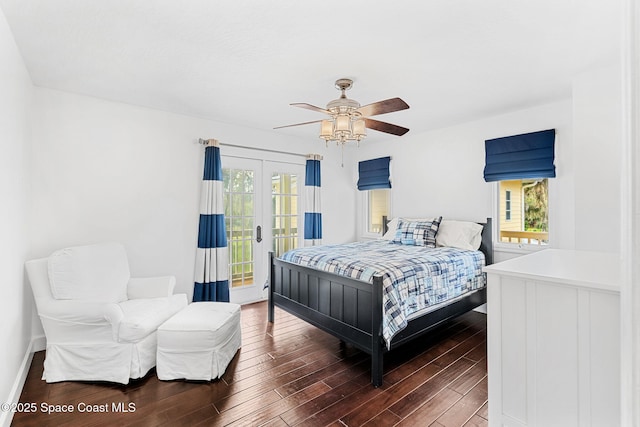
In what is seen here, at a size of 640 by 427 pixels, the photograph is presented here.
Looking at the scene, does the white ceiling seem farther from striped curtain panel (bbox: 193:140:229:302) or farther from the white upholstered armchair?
the white upholstered armchair

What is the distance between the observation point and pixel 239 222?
433cm

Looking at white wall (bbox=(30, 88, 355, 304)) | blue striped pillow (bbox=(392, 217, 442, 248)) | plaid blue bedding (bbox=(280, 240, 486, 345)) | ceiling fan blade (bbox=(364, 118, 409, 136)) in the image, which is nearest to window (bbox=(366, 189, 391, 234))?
blue striped pillow (bbox=(392, 217, 442, 248))

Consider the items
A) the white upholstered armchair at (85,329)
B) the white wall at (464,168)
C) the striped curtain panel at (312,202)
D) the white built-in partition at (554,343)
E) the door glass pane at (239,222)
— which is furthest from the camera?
the striped curtain panel at (312,202)

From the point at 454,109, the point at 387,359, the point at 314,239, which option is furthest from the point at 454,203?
the point at 387,359

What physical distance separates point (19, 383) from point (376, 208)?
469 centimetres

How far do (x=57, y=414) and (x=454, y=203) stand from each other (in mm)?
4401

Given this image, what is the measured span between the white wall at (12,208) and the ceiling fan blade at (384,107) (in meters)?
2.35

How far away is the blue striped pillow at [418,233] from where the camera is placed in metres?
3.96

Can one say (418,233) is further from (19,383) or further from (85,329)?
(19,383)

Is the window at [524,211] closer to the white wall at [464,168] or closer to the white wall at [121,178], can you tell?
the white wall at [464,168]

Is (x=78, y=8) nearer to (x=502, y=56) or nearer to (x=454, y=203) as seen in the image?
(x=502, y=56)

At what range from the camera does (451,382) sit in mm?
2369

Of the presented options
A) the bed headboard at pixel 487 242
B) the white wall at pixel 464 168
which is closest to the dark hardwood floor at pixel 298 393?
the bed headboard at pixel 487 242

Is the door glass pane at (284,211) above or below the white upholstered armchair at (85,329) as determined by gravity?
Result: above
